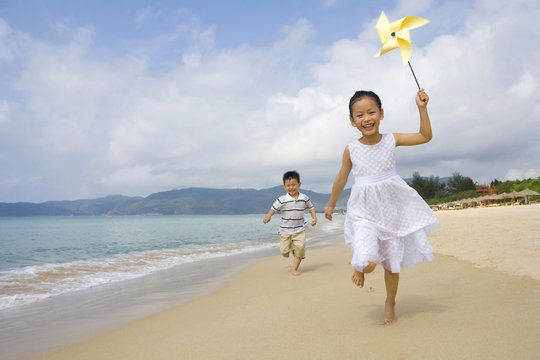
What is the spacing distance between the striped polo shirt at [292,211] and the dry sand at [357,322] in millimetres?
1789

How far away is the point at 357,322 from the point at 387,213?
3.18 feet

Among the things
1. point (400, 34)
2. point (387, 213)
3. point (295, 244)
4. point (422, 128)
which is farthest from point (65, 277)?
point (400, 34)

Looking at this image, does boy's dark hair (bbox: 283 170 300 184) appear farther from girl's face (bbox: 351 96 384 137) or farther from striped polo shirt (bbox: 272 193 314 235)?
girl's face (bbox: 351 96 384 137)

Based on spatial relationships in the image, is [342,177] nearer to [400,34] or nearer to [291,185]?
[400,34]

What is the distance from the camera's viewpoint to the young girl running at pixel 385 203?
8.87 feet

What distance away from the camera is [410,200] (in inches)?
109

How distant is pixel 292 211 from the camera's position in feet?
21.6

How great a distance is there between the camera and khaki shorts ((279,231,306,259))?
255 inches

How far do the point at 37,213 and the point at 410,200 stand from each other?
240 m

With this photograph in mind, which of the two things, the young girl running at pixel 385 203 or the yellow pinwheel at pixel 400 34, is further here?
the yellow pinwheel at pixel 400 34

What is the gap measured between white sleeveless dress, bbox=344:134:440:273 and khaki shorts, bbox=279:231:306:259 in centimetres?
363

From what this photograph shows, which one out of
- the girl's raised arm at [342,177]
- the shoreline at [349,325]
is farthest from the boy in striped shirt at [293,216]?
the girl's raised arm at [342,177]

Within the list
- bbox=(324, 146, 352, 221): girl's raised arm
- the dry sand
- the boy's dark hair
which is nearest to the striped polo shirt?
the boy's dark hair

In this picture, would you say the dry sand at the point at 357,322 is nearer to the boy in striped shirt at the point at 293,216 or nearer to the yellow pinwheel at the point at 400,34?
the boy in striped shirt at the point at 293,216
